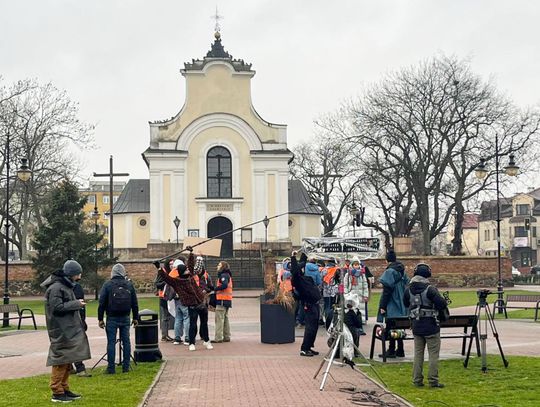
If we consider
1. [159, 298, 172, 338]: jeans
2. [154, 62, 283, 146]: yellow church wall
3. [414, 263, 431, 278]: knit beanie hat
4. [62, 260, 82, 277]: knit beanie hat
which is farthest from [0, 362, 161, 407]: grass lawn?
[154, 62, 283, 146]: yellow church wall

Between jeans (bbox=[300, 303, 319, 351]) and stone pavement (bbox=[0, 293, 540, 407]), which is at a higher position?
jeans (bbox=[300, 303, 319, 351])

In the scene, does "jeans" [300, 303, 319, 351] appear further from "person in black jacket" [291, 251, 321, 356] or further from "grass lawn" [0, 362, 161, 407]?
"grass lawn" [0, 362, 161, 407]

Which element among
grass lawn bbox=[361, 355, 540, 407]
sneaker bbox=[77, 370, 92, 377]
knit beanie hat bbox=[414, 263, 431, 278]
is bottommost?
sneaker bbox=[77, 370, 92, 377]

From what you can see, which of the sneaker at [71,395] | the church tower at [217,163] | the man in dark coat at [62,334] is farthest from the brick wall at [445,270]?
the sneaker at [71,395]

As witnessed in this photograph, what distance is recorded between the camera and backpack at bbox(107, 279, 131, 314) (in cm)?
1336

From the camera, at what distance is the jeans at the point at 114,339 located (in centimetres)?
1330

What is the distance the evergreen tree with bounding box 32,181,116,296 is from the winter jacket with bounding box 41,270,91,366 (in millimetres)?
26030

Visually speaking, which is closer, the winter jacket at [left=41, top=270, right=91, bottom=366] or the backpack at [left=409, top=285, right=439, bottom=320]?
the winter jacket at [left=41, top=270, right=91, bottom=366]

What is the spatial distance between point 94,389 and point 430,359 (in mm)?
5019

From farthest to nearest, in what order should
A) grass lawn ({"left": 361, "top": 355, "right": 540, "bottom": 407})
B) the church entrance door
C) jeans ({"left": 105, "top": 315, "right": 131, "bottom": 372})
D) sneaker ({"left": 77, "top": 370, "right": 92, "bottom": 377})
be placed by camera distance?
the church entrance door → jeans ({"left": 105, "top": 315, "right": 131, "bottom": 372}) → sneaker ({"left": 77, "top": 370, "right": 92, "bottom": 377}) → grass lawn ({"left": 361, "top": 355, "right": 540, "bottom": 407})

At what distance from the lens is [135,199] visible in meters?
60.2

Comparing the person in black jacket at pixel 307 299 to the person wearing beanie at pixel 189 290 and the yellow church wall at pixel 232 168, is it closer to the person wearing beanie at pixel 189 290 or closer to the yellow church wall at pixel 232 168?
the person wearing beanie at pixel 189 290

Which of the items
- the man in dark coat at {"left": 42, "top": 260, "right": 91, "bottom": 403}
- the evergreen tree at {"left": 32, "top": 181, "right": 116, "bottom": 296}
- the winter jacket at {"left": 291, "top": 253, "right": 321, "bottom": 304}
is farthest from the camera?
the evergreen tree at {"left": 32, "top": 181, "right": 116, "bottom": 296}

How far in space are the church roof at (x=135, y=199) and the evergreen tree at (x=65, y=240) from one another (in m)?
21.1
